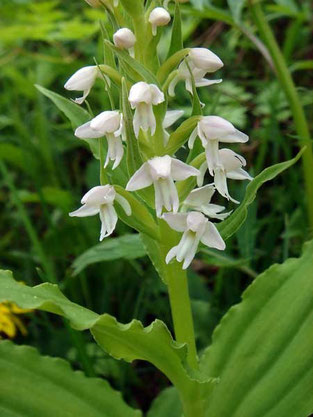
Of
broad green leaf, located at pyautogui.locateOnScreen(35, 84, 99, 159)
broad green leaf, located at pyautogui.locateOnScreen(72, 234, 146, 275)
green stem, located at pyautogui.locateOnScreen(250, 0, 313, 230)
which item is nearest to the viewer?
broad green leaf, located at pyautogui.locateOnScreen(35, 84, 99, 159)

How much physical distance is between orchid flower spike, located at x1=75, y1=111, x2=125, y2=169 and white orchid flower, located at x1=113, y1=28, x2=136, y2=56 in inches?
4.7

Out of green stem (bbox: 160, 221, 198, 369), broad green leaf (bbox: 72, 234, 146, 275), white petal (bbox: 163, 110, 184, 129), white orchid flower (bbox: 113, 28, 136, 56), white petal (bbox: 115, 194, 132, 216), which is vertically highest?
white orchid flower (bbox: 113, 28, 136, 56)

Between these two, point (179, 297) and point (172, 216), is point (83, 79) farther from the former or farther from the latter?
point (179, 297)

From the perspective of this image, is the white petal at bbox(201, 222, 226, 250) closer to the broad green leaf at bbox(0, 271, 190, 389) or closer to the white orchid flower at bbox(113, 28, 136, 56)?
the broad green leaf at bbox(0, 271, 190, 389)

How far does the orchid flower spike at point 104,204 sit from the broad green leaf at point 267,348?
14.5 inches

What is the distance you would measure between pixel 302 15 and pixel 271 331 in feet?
4.47

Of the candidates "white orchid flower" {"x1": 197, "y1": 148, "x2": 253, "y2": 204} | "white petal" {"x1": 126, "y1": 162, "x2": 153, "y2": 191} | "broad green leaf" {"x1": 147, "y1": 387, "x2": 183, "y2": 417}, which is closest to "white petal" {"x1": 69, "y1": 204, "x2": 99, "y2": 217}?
"white petal" {"x1": 126, "y1": 162, "x2": 153, "y2": 191}

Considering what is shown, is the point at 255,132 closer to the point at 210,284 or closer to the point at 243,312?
the point at 210,284

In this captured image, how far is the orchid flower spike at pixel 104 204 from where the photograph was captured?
1.19 m

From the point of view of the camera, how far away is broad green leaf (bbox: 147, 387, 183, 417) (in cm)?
161

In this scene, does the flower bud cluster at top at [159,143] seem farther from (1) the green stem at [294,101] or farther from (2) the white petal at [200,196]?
(1) the green stem at [294,101]

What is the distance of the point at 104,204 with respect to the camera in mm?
1210

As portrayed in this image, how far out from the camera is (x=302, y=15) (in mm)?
2312

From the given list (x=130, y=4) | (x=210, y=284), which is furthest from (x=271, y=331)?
(x=210, y=284)
